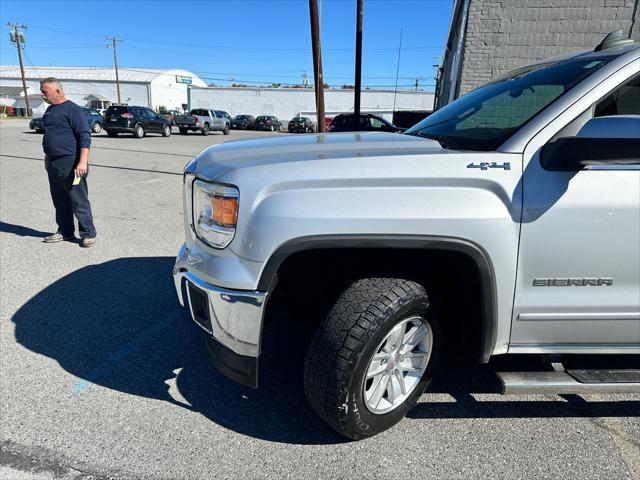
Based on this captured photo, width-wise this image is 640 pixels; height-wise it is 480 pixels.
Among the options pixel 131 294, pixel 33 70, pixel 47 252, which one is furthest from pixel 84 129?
pixel 33 70

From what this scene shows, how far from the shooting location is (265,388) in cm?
262

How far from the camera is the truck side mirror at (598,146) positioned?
1.74 m

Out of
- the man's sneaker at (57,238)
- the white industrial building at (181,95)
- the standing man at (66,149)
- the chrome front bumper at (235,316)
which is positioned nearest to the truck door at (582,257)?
the chrome front bumper at (235,316)

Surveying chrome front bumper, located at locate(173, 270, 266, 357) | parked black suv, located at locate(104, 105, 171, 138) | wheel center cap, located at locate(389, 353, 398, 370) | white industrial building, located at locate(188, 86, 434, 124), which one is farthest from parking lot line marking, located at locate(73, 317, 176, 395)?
white industrial building, located at locate(188, 86, 434, 124)

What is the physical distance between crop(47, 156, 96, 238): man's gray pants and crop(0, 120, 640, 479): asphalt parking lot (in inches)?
60.3

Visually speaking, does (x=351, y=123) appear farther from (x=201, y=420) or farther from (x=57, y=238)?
(x=201, y=420)

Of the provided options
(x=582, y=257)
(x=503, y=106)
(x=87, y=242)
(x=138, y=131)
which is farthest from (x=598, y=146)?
(x=138, y=131)

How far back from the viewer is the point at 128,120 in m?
23.7

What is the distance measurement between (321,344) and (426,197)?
83 cm

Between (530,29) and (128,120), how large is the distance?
69.5 ft

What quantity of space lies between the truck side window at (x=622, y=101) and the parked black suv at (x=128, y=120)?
25.4 meters

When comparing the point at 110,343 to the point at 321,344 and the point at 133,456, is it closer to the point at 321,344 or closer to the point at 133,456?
the point at 133,456

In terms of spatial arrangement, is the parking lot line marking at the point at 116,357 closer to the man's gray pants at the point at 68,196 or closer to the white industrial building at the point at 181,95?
the man's gray pants at the point at 68,196

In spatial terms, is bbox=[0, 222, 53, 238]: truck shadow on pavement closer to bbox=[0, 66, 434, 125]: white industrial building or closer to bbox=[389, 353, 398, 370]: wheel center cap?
bbox=[389, 353, 398, 370]: wheel center cap
